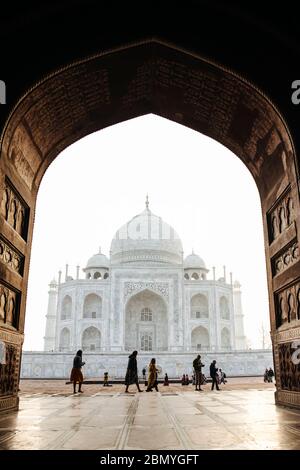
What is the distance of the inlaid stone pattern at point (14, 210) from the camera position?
558cm

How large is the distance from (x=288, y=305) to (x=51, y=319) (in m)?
34.9

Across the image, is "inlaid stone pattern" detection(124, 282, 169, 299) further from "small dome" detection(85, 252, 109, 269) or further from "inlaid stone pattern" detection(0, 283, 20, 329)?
"inlaid stone pattern" detection(0, 283, 20, 329)

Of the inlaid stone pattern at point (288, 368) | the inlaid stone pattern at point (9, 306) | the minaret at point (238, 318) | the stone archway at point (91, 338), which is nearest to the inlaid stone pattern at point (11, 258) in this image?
the inlaid stone pattern at point (9, 306)

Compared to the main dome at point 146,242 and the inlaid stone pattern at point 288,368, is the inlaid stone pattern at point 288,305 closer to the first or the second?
the inlaid stone pattern at point 288,368

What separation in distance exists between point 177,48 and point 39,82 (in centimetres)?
197

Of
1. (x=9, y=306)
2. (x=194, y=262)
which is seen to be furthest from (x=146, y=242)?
(x=9, y=306)

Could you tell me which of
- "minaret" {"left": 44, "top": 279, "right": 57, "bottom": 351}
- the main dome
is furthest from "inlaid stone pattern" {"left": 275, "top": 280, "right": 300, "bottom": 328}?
"minaret" {"left": 44, "top": 279, "right": 57, "bottom": 351}

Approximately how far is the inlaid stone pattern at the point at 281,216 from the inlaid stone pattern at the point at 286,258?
30 centimetres

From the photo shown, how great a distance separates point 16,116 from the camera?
216 inches

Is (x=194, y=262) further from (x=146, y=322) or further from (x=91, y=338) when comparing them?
(x=91, y=338)

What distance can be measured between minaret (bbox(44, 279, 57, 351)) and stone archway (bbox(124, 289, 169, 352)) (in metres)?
7.84

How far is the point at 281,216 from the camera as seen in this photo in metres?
6.29
